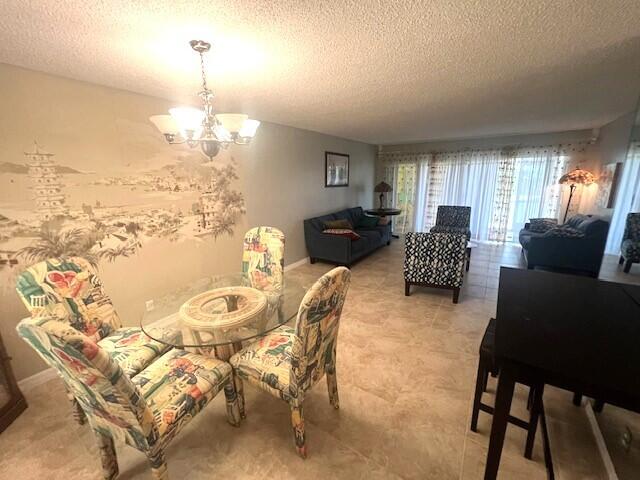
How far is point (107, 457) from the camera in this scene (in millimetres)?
1313

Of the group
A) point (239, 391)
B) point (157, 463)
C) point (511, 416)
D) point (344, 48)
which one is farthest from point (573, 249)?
point (157, 463)

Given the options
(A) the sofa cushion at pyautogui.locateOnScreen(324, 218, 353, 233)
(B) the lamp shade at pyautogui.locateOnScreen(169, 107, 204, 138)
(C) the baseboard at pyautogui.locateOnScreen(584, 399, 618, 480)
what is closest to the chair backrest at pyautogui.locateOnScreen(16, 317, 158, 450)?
(B) the lamp shade at pyautogui.locateOnScreen(169, 107, 204, 138)

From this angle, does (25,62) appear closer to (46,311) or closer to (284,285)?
(46,311)

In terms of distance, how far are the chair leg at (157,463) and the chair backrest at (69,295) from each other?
928 millimetres

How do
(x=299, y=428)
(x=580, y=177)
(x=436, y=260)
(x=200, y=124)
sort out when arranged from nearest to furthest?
(x=299, y=428), (x=200, y=124), (x=436, y=260), (x=580, y=177)

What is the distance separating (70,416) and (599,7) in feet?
12.2

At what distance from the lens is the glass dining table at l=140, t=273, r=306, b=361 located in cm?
155

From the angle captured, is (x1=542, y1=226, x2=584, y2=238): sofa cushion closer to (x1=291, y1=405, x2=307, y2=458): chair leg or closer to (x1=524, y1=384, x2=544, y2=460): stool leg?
(x1=524, y1=384, x2=544, y2=460): stool leg

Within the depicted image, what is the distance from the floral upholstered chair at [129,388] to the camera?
87 cm

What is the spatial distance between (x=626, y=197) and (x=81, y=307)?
408 cm

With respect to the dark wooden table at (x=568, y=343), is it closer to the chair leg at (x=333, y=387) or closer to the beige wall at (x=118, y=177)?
the chair leg at (x=333, y=387)

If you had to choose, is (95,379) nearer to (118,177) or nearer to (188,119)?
(188,119)

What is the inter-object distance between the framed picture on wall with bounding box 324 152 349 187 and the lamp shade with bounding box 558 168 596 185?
12.7 feet

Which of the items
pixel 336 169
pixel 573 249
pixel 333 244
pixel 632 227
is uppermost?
pixel 336 169
